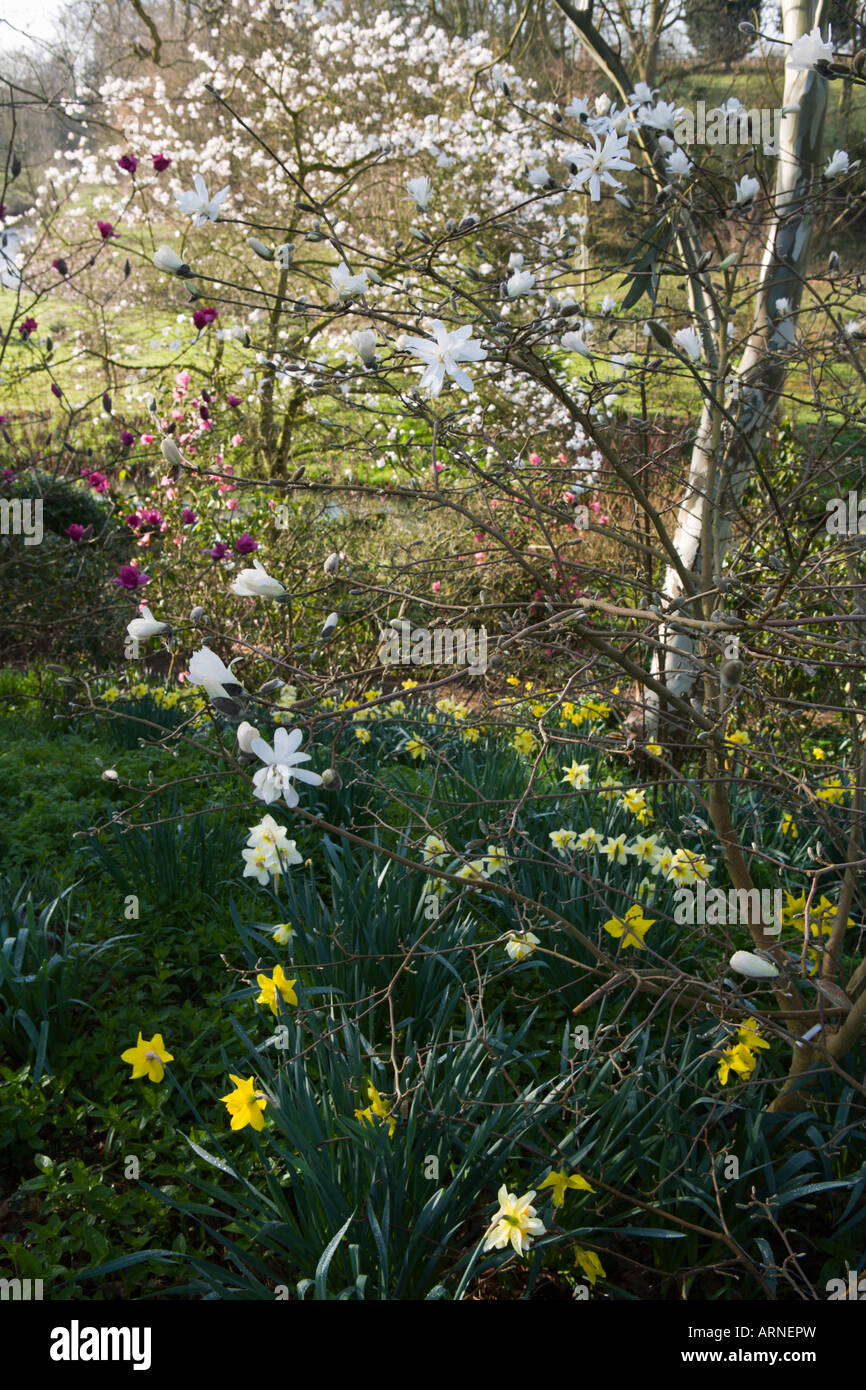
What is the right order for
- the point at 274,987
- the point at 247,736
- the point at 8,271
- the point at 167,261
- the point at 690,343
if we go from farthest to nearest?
1. the point at 8,271
2. the point at 690,343
3. the point at 274,987
4. the point at 167,261
5. the point at 247,736

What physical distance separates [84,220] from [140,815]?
37.2 feet

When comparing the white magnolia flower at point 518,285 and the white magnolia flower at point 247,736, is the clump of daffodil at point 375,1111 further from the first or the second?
the white magnolia flower at point 518,285

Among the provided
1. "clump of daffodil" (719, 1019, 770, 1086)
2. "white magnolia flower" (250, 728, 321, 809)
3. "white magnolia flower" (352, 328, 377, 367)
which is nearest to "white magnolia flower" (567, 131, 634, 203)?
"white magnolia flower" (352, 328, 377, 367)

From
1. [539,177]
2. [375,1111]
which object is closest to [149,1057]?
[375,1111]

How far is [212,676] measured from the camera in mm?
1191

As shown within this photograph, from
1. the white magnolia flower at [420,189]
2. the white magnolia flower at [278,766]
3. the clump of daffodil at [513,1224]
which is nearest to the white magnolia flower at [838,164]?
the white magnolia flower at [420,189]

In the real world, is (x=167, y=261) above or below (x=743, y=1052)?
above

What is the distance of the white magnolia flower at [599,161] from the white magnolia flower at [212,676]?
1409mm

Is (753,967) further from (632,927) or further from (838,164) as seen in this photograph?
(838,164)

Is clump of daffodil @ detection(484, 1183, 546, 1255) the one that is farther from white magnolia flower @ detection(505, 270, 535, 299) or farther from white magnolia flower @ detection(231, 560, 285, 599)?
white magnolia flower @ detection(505, 270, 535, 299)

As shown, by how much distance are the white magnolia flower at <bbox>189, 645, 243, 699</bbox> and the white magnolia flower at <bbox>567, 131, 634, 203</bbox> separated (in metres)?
1.41

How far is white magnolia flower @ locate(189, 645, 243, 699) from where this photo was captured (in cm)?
118

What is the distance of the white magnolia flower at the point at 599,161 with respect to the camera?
196cm

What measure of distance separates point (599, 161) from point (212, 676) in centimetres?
157
